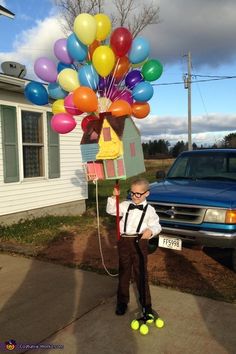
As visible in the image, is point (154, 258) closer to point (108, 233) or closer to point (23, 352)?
point (108, 233)

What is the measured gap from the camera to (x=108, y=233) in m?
8.30

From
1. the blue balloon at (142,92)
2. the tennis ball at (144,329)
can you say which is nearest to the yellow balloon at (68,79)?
the blue balloon at (142,92)

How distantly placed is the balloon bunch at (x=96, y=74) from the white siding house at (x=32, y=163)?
3418 millimetres

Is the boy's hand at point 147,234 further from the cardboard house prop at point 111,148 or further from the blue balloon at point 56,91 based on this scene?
the blue balloon at point 56,91

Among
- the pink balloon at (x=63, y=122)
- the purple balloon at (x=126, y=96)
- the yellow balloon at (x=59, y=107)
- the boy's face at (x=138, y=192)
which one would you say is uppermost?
the purple balloon at (x=126, y=96)

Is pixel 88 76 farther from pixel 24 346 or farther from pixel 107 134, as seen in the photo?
pixel 24 346

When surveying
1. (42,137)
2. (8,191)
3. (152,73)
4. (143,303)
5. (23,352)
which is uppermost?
(152,73)

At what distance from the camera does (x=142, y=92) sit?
4789 millimetres

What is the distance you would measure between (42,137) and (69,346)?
6841mm

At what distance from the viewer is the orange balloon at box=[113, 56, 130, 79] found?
480 cm

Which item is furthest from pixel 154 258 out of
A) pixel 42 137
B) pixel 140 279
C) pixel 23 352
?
pixel 42 137

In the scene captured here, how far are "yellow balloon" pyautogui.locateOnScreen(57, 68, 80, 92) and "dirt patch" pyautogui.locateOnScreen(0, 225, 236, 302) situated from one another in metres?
2.61

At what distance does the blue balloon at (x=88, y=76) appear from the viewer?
4.53m

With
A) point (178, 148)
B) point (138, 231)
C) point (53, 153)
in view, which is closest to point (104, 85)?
point (138, 231)
